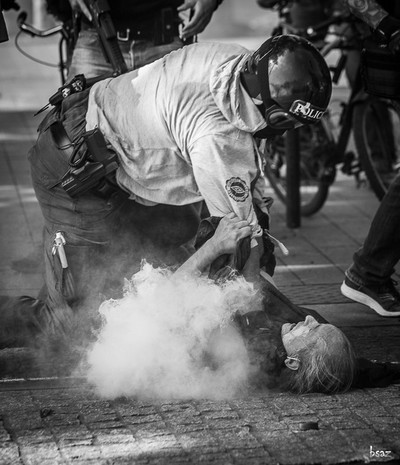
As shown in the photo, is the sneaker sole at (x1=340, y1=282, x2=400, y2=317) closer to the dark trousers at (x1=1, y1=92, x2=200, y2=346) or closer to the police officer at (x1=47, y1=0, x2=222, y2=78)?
the dark trousers at (x1=1, y1=92, x2=200, y2=346)

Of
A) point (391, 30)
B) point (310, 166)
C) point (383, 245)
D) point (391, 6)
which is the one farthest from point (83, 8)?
point (310, 166)

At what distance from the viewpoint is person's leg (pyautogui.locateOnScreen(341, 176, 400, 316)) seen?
199 inches

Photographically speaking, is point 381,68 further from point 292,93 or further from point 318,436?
point 318,436

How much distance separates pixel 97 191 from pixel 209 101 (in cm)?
72

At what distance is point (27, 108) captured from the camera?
1002cm

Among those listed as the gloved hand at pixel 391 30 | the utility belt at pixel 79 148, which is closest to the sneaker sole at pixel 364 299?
the gloved hand at pixel 391 30

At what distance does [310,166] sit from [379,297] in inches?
76.0

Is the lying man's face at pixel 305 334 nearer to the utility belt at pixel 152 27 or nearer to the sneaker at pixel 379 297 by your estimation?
the sneaker at pixel 379 297

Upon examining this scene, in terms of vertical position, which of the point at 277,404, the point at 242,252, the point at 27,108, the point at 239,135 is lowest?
the point at 27,108

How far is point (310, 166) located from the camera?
687cm

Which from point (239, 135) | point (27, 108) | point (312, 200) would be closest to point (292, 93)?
point (239, 135)

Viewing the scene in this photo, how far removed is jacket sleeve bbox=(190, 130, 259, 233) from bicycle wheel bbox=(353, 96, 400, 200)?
2789mm

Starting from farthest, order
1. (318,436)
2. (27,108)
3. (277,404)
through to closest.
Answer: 1. (27,108)
2. (277,404)
3. (318,436)

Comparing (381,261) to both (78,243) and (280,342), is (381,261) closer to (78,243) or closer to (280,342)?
(280,342)
